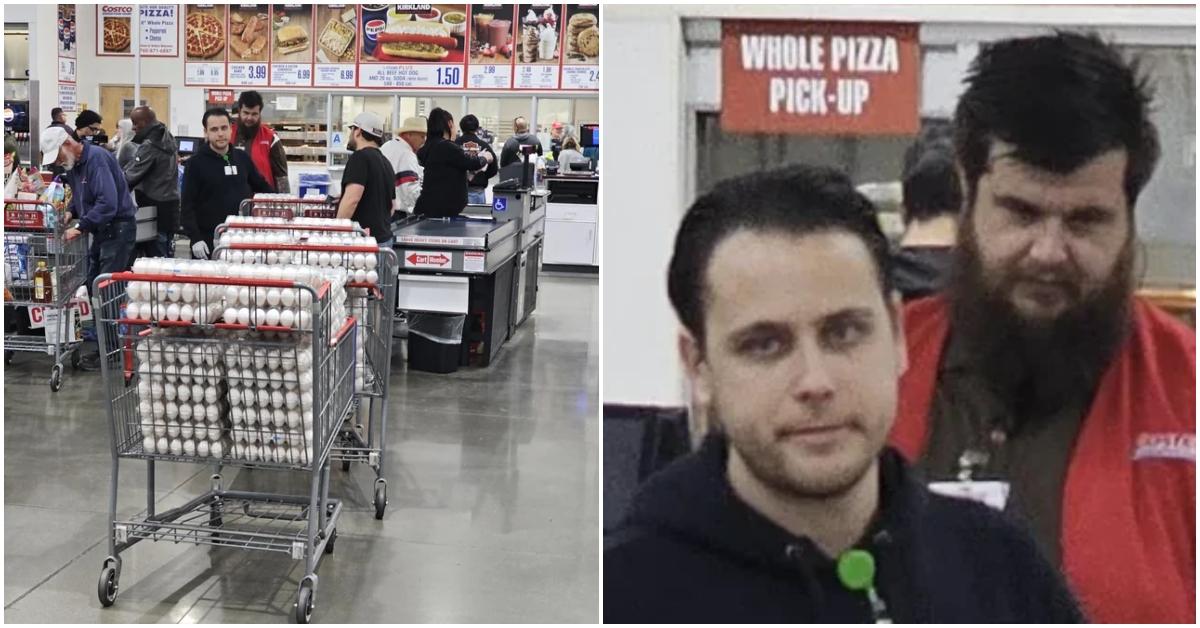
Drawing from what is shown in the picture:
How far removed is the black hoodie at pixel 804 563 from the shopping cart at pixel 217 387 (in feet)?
5.04

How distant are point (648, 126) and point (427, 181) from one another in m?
5.74

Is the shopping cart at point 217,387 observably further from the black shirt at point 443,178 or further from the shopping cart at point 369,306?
the black shirt at point 443,178

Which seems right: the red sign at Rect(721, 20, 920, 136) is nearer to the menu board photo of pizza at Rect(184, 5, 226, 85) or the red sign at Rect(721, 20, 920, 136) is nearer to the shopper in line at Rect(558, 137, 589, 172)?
the shopper in line at Rect(558, 137, 589, 172)

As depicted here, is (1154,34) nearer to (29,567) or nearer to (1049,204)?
(1049,204)

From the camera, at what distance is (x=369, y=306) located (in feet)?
13.8

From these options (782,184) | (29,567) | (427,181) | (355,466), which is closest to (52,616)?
(29,567)

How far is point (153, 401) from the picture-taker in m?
3.11

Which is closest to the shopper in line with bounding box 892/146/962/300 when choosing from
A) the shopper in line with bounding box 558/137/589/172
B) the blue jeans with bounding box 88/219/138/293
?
the blue jeans with bounding box 88/219/138/293

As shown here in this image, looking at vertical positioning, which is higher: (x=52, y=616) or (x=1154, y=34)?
(x=1154, y=34)

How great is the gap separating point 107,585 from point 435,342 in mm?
3315

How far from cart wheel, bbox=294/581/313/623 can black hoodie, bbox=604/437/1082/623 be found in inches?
66.5

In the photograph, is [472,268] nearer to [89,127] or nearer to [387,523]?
[387,523]

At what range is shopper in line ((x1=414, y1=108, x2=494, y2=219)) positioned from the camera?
23.6 ft

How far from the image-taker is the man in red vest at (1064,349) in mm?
1662
